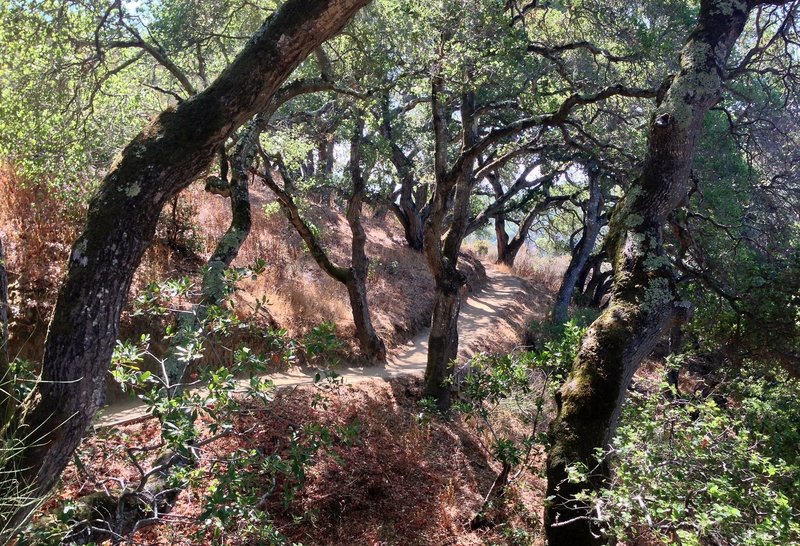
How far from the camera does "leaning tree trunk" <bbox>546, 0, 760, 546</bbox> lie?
3.69 metres

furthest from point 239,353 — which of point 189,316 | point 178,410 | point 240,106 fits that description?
point 240,106

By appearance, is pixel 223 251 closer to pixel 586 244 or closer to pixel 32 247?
pixel 32 247

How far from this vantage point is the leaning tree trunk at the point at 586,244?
612 inches

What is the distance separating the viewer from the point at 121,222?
2.82 meters

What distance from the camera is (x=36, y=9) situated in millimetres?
5785

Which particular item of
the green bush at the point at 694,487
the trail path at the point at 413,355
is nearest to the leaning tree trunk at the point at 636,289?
the green bush at the point at 694,487

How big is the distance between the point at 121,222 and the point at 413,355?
957 cm

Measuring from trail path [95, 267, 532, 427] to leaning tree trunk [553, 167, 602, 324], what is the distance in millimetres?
2002

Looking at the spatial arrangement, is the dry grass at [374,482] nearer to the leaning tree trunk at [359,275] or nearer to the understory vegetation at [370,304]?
the understory vegetation at [370,304]

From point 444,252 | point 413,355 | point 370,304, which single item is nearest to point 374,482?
point 444,252

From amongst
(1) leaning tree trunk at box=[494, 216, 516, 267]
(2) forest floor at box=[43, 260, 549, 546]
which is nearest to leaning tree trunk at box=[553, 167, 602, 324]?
(2) forest floor at box=[43, 260, 549, 546]

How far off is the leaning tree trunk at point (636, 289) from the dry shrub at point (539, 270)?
2164cm

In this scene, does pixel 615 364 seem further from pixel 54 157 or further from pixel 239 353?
pixel 54 157

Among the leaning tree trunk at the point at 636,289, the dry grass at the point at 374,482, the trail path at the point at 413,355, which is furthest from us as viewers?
the trail path at the point at 413,355
